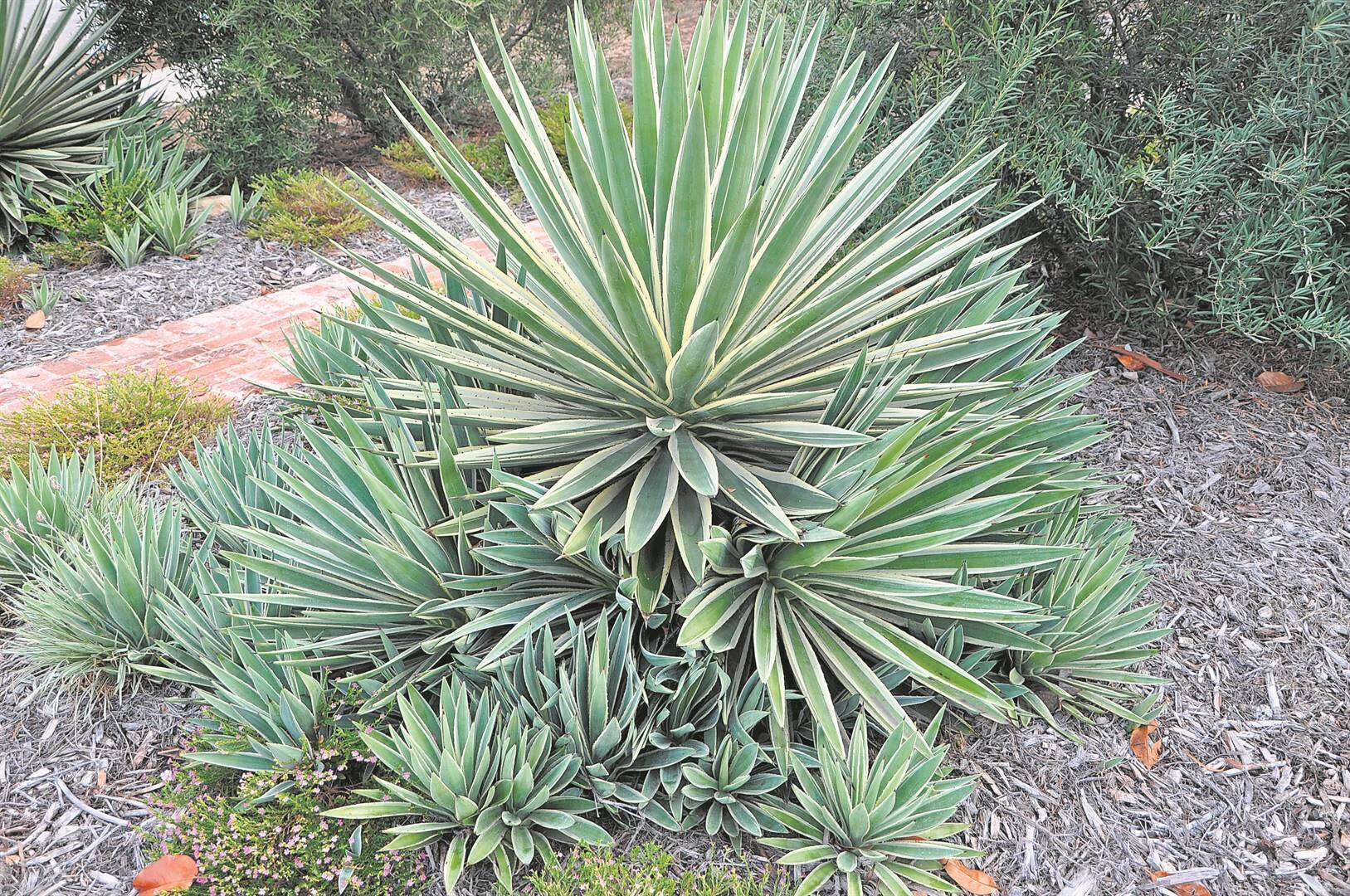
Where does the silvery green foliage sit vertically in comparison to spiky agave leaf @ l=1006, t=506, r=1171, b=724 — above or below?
above

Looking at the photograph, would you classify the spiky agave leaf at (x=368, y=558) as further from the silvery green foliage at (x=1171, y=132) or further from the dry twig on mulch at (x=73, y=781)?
the silvery green foliage at (x=1171, y=132)

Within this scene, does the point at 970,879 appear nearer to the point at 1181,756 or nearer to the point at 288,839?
the point at 1181,756

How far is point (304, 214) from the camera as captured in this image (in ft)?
20.1

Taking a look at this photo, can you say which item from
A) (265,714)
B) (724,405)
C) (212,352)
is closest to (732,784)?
(724,405)

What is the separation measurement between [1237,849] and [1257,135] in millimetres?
2488

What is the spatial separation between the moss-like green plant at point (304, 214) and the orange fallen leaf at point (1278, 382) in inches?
201

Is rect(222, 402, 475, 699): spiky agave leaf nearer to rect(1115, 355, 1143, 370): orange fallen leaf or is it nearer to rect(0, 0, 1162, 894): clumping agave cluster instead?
rect(0, 0, 1162, 894): clumping agave cluster

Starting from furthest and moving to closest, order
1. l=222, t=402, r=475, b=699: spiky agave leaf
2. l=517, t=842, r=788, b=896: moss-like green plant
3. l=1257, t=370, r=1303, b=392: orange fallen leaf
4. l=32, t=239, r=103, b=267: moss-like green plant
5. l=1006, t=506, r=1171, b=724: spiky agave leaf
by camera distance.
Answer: l=32, t=239, r=103, b=267: moss-like green plant
l=1257, t=370, r=1303, b=392: orange fallen leaf
l=1006, t=506, r=1171, b=724: spiky agave leaf
l=222, t=402, r=475, b=699: spiky agave leaf
l=517, t=842, r=788, b=896: moss-like green plant

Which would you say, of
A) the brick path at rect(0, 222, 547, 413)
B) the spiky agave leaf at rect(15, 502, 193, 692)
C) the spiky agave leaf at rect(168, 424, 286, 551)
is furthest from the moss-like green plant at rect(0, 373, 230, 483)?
the spiky agave leaf at rect(15, 502, 193, 692)

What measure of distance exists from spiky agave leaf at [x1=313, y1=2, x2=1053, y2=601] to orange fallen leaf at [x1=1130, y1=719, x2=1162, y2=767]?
112 centimetres

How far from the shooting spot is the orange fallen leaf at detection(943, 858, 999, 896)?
2371mm

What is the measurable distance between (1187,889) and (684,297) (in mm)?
1997

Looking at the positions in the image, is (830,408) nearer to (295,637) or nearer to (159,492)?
(295,637)

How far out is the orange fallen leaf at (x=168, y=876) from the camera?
2.24 m
